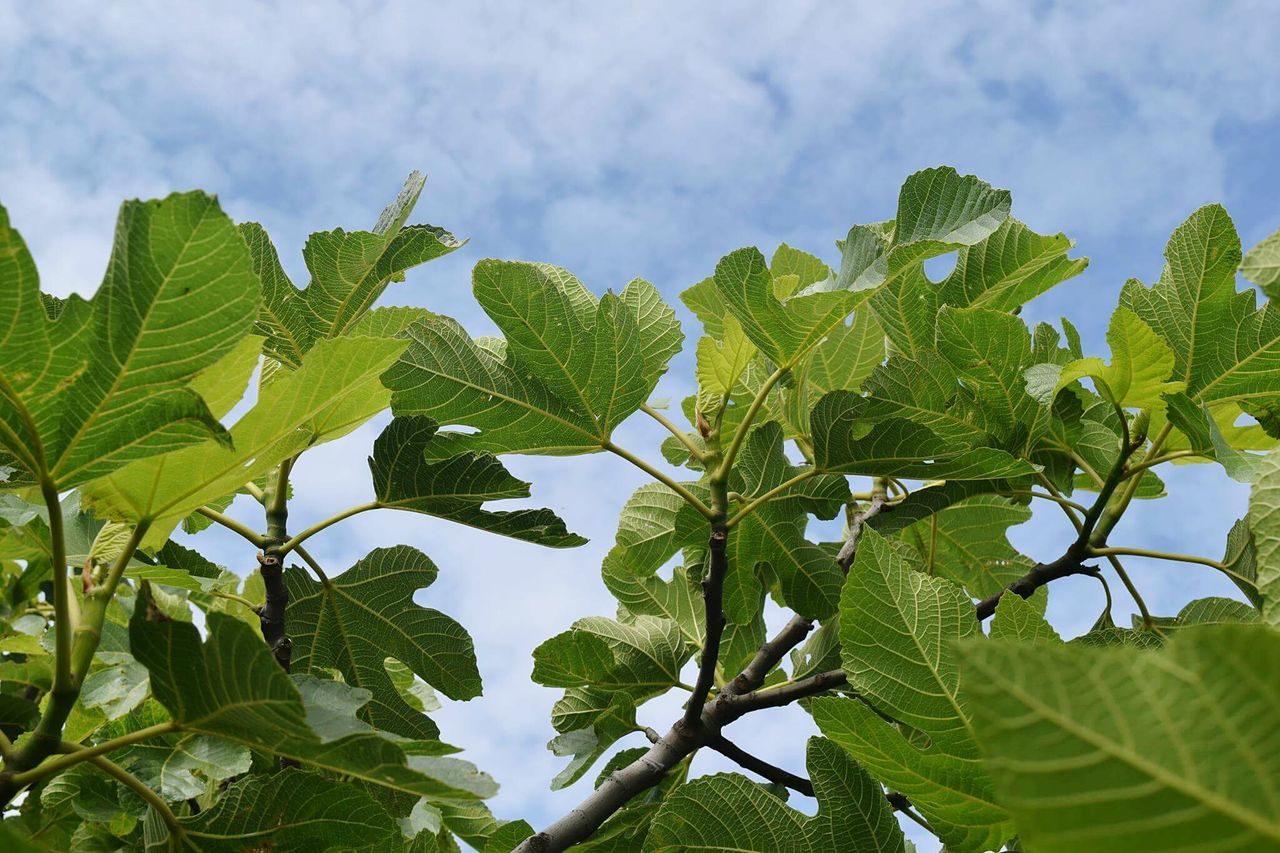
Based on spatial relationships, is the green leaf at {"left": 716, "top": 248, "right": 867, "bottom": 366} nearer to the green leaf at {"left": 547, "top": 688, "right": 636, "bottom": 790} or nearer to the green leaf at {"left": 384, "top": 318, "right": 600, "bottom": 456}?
the green leaf at {"left": 384, "top": 318, "right": 600, "bottom": 456}

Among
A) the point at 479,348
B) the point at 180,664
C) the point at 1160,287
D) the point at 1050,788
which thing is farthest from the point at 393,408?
the point at 1050,788

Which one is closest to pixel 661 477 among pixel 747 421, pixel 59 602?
pixel 747 421

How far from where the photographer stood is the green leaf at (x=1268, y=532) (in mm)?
838

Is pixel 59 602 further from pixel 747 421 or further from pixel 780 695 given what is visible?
pixel 780 695

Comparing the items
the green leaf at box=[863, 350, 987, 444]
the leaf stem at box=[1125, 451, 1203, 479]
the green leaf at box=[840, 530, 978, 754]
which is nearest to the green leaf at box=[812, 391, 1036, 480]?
the green leaf at box=[863, 350, 987, 444]

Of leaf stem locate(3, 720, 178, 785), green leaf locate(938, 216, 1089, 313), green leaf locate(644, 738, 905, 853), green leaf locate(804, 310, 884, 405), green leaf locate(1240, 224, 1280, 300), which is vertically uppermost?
green leaf locate(938, 216, 1089, 313)

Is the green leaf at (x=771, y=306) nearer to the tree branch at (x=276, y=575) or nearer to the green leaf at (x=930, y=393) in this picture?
the green leaf at (x=930, y=393)

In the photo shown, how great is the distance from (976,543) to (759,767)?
2.24 feet

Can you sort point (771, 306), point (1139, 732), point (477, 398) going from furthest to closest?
point (477, 398) → point (771, 306) → point (1139, 732)

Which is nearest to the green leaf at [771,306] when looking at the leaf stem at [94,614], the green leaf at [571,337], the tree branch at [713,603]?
the green leaf at [571,337]

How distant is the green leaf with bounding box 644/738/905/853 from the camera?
1203 millimetres

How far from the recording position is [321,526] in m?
1.65

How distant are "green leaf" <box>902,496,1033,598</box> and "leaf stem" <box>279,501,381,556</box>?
1.08m

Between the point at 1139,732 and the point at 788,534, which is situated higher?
the point at 788,534
